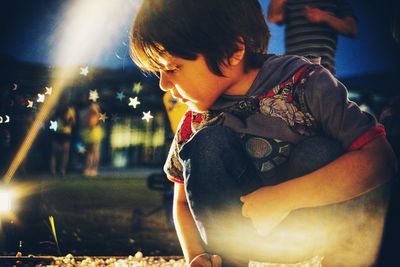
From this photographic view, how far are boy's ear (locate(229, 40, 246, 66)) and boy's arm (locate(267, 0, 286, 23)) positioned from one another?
766 millimetres

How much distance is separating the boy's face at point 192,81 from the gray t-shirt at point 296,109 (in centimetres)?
5

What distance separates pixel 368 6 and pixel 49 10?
211cm

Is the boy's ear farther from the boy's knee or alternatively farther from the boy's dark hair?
the boy's knee

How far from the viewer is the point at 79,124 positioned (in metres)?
10.1

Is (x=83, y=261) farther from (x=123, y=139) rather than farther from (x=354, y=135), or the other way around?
(x=123, y=139)

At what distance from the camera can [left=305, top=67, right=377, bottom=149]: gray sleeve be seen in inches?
43.9

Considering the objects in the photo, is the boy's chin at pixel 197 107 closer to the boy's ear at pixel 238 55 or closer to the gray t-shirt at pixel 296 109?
the gray t-shirt at pixel 296 109

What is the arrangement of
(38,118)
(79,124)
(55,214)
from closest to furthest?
(38,118), (55,214), (79,124)

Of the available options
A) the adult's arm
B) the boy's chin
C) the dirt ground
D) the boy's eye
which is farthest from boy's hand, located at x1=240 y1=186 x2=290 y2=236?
the dirt ground

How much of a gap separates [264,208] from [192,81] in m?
0.44

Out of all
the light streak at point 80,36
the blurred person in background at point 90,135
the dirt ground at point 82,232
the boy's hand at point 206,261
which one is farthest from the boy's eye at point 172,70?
the blurred person in background at point 90,135

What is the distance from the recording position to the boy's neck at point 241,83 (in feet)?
4.42

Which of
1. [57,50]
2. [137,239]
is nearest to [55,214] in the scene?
[137,239]

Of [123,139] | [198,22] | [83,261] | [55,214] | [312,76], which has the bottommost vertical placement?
[123,139]
